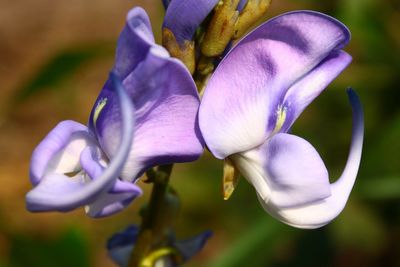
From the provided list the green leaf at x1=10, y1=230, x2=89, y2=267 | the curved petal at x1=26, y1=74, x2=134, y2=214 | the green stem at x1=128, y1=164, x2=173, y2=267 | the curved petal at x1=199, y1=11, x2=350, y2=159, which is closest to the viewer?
the curved petal at x1=26, y1=74, x2=134, y2=214

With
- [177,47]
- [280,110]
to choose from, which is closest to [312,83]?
[280,110]

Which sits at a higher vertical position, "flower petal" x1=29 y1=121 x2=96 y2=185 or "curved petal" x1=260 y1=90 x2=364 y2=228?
"flower petal" x1=29 y1=121 x2=96 y2=185

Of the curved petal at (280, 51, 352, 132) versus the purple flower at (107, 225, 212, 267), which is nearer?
the curved petal at (280, 51, 352, 132)

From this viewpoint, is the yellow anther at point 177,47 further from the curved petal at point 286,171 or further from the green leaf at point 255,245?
the green leaf at point 255,245

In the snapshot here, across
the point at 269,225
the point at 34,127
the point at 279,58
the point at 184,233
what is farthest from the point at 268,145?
the point at 34,127

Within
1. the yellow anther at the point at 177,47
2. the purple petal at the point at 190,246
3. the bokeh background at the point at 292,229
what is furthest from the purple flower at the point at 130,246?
the bokeh background at the point at 292,229

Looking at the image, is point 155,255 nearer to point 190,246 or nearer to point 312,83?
point 190,246

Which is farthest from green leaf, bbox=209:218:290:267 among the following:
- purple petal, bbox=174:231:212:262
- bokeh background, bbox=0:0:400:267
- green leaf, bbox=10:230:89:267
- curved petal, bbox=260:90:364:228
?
curved petal, bbox=260:90:364:228

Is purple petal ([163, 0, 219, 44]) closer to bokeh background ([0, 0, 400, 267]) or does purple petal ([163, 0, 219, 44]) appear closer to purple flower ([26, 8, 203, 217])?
purple flower ([26, 8, 203, 217])
